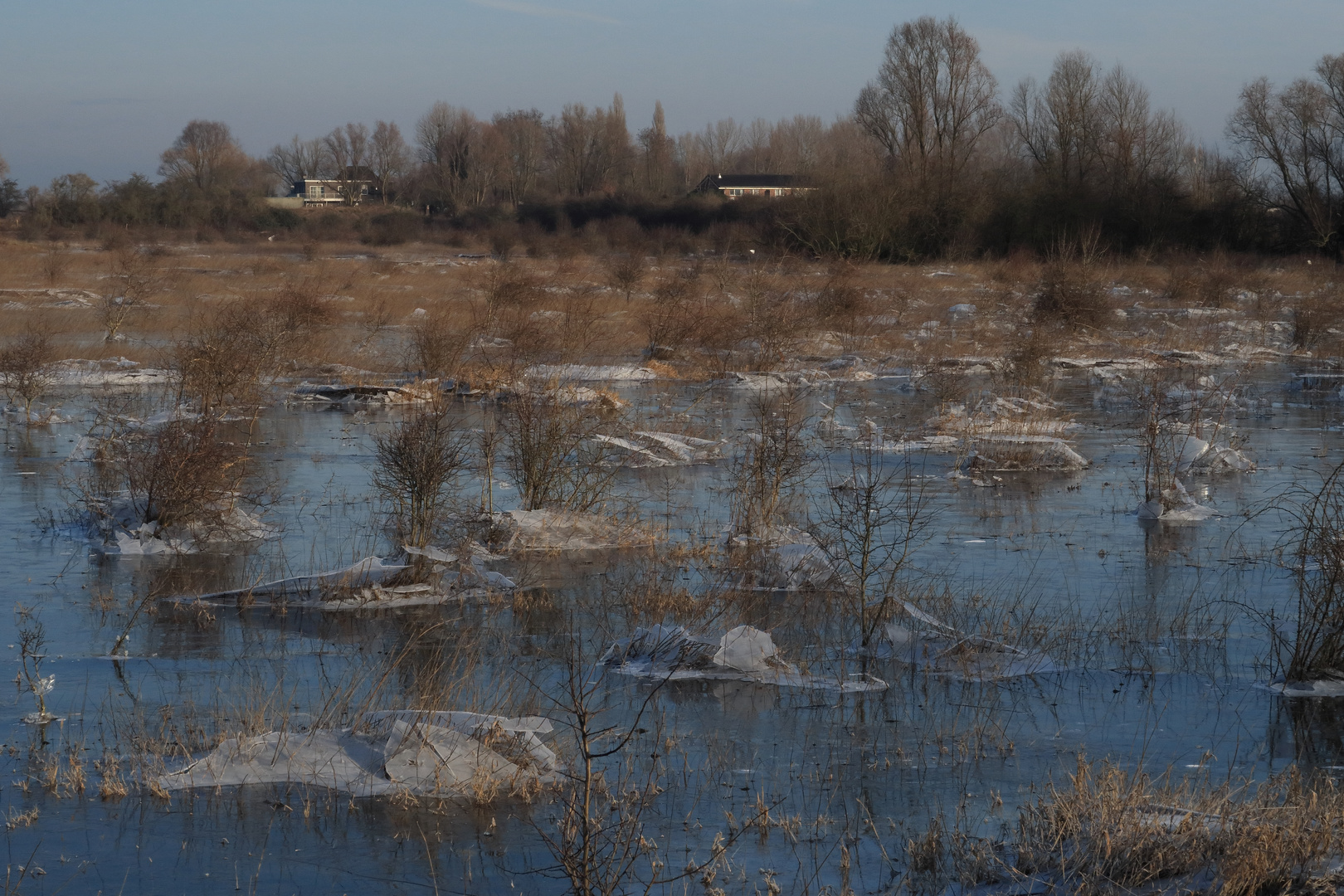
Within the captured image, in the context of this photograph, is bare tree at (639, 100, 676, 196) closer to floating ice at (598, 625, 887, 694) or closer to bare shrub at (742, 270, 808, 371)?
bare shrub at (742, 270, 808, 371)

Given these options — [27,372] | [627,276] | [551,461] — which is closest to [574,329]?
[627,276]

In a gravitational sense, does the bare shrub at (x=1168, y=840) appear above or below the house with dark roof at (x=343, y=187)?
below

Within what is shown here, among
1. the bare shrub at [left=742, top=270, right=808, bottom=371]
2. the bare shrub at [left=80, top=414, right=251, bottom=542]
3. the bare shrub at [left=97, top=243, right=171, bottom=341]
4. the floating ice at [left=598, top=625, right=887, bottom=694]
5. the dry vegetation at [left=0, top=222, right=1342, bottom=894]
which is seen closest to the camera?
the dry vegetation at [left=0, top=222, right=1342, bottom=894]

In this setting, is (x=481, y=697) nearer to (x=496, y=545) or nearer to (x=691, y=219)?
(x=496, y=545)

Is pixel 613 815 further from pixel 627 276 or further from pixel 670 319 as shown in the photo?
pixel 627 276

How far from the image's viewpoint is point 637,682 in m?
8.22

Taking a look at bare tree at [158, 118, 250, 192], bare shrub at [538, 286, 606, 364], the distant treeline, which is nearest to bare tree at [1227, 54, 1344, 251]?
the distant treeline

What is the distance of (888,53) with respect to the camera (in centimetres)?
5747

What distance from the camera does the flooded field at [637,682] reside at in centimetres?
581

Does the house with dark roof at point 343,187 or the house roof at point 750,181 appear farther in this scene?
the house roof at point 750,181

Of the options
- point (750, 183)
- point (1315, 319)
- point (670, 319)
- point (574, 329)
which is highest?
point (750, 183)

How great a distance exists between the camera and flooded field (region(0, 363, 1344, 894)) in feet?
19.1

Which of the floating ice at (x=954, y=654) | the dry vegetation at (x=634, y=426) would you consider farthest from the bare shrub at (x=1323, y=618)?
the floating ice at (x=954, y=654)

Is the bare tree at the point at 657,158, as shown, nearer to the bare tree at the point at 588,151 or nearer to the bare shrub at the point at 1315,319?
the bare tree at the point at 588,151
